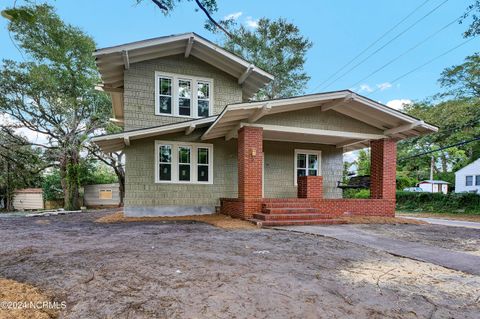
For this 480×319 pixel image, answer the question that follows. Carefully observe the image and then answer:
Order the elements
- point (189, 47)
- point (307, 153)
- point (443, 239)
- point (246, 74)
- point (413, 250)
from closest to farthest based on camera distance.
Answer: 1. point (413, 250)
2. point (443, 239)
3. point (189, 47)
4. point (246, 74)
5. point (307, 153)

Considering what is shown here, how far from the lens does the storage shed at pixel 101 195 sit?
64.7 feet

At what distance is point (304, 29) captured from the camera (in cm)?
2206

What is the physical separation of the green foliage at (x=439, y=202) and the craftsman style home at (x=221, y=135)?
10.5m

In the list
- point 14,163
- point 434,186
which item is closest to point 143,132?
point 14,163

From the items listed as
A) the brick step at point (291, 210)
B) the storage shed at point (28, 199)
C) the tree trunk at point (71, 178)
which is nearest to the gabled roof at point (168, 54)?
the brick step at point (291, 210)

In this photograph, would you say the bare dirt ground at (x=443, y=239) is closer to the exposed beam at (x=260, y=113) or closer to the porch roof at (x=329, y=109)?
the porch roof at (x=329, y=109)

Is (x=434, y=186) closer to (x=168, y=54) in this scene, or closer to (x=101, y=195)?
(x=168, y=54)

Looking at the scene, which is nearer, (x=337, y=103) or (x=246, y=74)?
(x=337, y=103)

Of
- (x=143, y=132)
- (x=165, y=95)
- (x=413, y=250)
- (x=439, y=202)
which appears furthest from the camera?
(x=439, y=202)

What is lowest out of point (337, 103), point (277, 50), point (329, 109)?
point (329, 109)

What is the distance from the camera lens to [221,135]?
34.8 ft

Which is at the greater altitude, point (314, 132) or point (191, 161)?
point (314, 132)

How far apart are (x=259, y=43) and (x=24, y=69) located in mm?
15373

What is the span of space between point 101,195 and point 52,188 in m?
3.53
